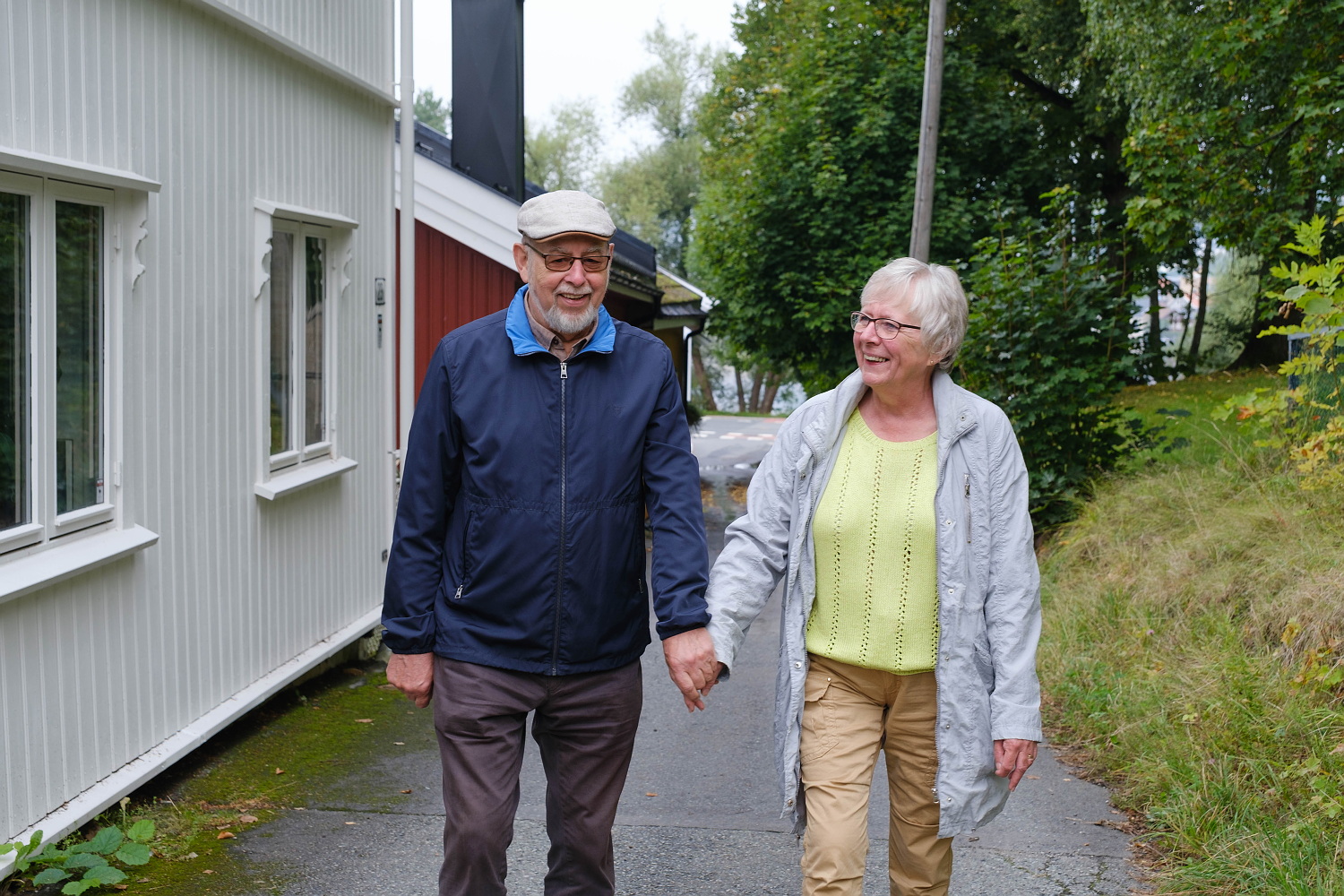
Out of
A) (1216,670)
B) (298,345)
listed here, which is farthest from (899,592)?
(298,345)

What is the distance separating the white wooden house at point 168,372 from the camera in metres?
4.16

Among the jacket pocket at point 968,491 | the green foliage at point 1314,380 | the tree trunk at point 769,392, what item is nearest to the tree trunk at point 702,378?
the tree trunk at point 769,392

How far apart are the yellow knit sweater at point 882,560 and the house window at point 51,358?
257 centimetres

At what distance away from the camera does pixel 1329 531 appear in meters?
6.12

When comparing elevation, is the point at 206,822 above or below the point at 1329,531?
below

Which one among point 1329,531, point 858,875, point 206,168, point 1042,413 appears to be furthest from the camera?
point 1042,413

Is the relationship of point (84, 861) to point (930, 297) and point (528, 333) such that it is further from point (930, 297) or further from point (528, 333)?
point (930, 297)

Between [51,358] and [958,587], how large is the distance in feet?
9.79

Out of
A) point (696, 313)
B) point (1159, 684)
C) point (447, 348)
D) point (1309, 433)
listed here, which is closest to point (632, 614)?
point (447, 348)

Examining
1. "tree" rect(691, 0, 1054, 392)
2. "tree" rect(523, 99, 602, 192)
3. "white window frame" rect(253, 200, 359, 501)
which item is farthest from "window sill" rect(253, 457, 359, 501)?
"tree" rect(523, 99, 602, 192)

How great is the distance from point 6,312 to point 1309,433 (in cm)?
629

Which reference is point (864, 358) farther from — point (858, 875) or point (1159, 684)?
point (1159, 684)

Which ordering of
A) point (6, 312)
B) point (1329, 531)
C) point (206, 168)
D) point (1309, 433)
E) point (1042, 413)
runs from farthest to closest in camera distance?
point (1042, 413)
point (1309, 433)
point (1329, 531)
point (206, 168)
point (6, 312)

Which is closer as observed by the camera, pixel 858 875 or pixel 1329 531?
pixel 858 875
